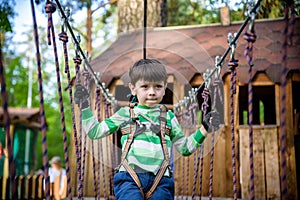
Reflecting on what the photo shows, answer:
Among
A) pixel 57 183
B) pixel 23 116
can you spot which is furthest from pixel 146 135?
pixel 23 116

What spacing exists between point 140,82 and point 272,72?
299 cm

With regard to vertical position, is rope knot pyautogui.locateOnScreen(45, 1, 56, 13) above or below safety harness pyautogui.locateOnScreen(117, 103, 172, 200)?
above

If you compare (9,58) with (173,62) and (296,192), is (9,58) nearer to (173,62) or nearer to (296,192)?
(173,62)

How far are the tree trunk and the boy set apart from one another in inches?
165

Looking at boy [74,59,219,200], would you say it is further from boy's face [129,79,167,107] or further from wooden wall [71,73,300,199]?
wooden wall [71,73,300,199]

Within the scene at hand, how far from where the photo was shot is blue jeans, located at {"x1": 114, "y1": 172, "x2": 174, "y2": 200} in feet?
5.22

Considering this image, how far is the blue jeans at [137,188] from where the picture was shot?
1592 mm

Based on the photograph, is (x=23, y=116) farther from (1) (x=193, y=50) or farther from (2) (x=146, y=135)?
(2) (x=146, y=135)

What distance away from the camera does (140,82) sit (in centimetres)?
171

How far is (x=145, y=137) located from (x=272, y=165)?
9.03 ft

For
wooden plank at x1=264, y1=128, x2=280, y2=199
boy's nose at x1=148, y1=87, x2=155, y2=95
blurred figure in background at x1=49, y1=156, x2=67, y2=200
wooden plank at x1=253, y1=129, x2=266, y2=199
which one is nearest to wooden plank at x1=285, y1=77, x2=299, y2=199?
wooden plank at x1=264, y1=128, x2=280, y2=199

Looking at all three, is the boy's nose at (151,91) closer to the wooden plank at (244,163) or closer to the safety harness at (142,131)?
the safety harness at (142,131)

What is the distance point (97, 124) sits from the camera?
1.79 meters

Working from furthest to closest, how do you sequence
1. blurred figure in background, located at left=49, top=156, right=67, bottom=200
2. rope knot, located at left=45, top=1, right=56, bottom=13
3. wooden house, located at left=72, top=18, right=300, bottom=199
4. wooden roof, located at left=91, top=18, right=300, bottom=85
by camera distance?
1. blurred figure in background, located at left=49, top=156, right=67, bottom=200
2. wooden roof, located at left=91, top=18, right=300, bottom=85
3. wooden house, located at left=72, top=18, right=300, bottom=199
4. rope knot, located at left=45, top=1, right=56, bottom=13
